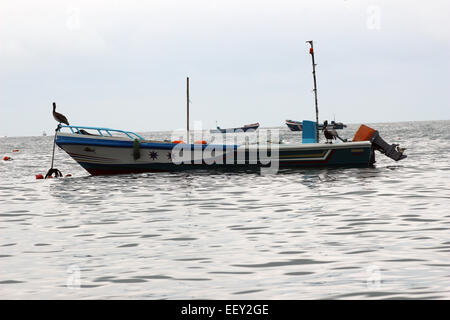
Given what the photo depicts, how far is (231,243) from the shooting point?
955 cm

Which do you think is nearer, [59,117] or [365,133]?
[59,117]

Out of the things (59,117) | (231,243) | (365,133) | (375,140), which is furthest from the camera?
(375,140)

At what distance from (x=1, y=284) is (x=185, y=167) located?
697 inches

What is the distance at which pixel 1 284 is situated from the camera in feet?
24.4

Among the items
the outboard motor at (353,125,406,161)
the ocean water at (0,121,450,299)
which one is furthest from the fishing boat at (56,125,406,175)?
the ocean water at (0,121,450,299)

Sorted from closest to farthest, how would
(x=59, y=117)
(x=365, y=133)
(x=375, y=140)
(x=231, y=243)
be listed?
(x=231, y=243) < (x=59, y=117) < (x=365, y=133) < (x=375, y=140)

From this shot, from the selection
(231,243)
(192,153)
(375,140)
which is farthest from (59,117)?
(231,243)

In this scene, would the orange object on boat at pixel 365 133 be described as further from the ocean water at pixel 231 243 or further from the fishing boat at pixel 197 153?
the ocean water at pixel 231 243

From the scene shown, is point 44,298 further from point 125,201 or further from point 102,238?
point 125,201

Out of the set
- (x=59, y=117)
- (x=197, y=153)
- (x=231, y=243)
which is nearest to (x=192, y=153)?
(x=197, y=153)

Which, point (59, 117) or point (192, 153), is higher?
point (59, 117)

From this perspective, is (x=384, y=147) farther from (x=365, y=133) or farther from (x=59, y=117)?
(x=59, y=117)

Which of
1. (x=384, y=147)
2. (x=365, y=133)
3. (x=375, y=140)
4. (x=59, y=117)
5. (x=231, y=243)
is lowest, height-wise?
(x=231, y=243)

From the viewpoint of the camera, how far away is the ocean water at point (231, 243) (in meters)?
6.97
